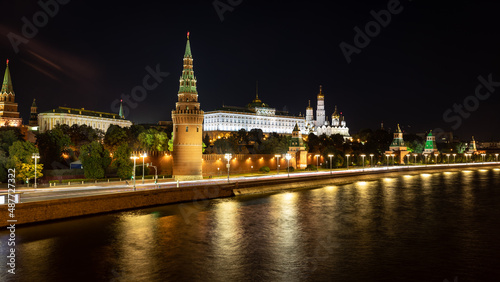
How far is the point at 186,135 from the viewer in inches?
2108

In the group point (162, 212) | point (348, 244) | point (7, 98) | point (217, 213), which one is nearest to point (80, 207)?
point (162, 212)

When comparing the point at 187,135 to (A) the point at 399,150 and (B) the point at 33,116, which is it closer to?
(A) the point at 399,150

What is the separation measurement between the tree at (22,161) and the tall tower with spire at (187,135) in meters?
16.0

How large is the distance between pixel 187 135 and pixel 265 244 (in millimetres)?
29348

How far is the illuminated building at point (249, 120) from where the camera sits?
161m

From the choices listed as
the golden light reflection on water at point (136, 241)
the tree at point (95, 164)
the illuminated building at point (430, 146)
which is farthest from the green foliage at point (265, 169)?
the illuminated building at point (430, 146)

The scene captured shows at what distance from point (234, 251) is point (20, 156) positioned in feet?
99.7

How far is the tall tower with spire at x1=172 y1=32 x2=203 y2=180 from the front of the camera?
53094mm

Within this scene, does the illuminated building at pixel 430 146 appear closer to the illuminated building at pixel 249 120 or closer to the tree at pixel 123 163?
the illuminated building at pixel 249 120

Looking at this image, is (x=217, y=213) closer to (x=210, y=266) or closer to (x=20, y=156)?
(x=210, y=266)

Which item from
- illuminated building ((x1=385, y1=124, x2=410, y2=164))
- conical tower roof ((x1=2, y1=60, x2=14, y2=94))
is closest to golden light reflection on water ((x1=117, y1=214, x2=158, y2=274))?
conical tower roof ((x1=2, y1=60, x2=14, y2=94))

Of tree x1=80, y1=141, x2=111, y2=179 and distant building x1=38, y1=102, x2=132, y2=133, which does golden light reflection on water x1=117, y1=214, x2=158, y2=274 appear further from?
distant building x1=38, y1=102, x2=132, y2=133

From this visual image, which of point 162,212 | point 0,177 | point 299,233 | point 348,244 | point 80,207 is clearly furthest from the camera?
point 0,177

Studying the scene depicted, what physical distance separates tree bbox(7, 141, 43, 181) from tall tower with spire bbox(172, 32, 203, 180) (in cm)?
1600
